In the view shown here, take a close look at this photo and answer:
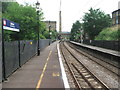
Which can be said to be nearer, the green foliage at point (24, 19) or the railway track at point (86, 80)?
the railway track at point (86, 80)

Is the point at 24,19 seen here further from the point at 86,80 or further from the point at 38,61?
the point at 86,80

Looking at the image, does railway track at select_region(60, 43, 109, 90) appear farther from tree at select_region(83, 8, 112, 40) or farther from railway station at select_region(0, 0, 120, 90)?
tree at select_region(83, 8, 112, 40)

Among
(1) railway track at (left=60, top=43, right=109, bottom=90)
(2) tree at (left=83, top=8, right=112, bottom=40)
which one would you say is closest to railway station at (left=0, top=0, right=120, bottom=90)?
(1) railway track at (left=60, top=43, right=109, bottom=90)

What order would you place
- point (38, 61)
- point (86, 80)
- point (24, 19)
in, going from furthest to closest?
point (24, 19)
point (38, 61)
point (86, 80)

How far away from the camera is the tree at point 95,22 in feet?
228

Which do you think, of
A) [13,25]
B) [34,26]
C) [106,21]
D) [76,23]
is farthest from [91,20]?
[76,23]

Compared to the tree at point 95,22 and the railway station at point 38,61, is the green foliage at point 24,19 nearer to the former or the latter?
the railway station at point 38,61

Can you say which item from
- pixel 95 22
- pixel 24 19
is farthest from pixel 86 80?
pixel 95 22

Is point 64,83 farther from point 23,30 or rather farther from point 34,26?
point 34,26

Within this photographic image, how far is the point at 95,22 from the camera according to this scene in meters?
70.6

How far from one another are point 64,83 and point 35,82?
4.88ft

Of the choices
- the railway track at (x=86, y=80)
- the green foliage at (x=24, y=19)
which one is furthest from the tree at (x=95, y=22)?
the railway track at (x=86, y=80)

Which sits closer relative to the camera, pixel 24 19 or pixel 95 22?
pixel 24 19

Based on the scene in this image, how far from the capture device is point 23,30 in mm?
22891
